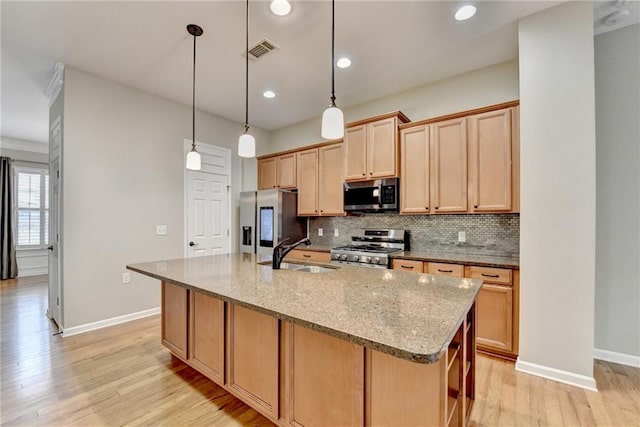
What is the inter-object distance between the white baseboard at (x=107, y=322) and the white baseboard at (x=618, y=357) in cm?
472

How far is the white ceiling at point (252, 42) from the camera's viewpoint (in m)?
2.20

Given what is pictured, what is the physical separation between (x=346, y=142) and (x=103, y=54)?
8.95 ft

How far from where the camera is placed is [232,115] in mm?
4402

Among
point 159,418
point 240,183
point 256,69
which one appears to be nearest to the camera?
point 159,418

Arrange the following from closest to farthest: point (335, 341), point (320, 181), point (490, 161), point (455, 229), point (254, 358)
Result: point (335, 341), point (254, 358), point (490, 161), point (455, 229), point (320, 181)

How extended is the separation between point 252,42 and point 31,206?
22.4 ft

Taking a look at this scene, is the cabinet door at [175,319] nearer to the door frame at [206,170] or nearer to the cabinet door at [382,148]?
the door frame at [206,170]

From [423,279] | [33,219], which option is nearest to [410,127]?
[423,279]

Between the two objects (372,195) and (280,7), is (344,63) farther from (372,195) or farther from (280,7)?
(372,195)

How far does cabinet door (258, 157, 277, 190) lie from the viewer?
4661 mm

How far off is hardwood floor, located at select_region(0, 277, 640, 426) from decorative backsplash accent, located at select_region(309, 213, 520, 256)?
1.10 meters

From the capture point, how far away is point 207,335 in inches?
78.4

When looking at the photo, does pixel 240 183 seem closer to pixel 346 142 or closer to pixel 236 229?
pixel 236 229

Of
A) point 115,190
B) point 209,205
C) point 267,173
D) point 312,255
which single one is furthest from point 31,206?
point 312,255
